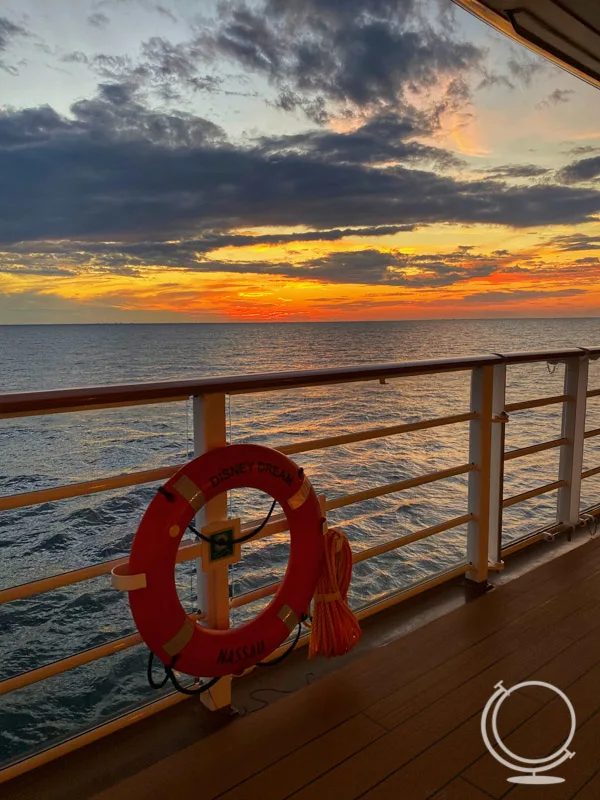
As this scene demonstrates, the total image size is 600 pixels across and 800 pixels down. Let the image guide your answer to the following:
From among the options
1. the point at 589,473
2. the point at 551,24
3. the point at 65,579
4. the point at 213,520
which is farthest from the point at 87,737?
the point at 589,473

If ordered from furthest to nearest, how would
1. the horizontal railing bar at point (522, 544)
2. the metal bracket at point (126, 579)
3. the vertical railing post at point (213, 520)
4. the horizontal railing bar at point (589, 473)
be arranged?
the horizontal railing bar at point (589, 473) → the horizontal railing bar at point (522, 544) → the vertical railing post at point (213, 520) → the metal bracket at point (126, 579)

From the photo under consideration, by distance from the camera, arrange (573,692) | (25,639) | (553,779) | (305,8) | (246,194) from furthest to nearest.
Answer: (246,194) → (305,8) → (25,639) → (573,692) → (553,779)

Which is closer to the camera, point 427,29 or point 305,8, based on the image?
point 427,29

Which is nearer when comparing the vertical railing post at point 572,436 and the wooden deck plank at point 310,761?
the wooden deck plank at point 310,761

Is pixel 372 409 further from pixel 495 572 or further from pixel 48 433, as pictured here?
pixel 495 572

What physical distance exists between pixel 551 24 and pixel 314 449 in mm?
1173

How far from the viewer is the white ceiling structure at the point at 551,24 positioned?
1.29m

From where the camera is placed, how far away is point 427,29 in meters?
5.84

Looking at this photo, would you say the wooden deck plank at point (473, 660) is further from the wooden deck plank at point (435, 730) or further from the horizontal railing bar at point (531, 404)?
the horizontal railing bar at point (531, 404)

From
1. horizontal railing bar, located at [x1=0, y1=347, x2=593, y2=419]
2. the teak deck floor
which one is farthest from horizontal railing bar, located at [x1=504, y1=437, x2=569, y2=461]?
the teak deck floor

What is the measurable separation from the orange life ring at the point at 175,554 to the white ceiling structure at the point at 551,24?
1119 mm

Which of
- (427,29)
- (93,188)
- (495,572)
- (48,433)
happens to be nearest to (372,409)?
(48,433)

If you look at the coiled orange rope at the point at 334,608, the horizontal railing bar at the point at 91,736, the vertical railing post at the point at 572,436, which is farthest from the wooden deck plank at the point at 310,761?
the vertical railing post at the point at 572,436

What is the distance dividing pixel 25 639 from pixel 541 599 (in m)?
3.81
